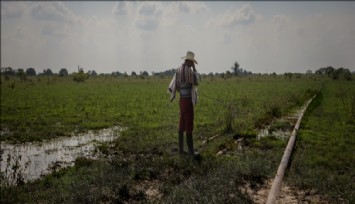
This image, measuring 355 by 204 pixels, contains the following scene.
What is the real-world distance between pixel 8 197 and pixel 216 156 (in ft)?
15.3

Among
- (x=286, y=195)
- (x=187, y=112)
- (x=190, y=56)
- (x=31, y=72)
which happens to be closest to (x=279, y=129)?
(x=187, y=112)

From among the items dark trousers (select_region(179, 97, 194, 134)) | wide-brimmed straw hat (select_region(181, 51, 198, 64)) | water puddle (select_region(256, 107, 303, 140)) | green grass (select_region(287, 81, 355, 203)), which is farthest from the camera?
water puddle (select_region(256, 107, 303, 140))

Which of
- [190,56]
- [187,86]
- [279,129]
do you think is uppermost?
[190,56]

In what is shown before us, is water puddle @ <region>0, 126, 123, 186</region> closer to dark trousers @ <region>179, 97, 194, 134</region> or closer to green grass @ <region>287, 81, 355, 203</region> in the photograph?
dark trousers @ <region>179, 97, 194, 134</region>

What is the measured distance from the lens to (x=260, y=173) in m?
6.67

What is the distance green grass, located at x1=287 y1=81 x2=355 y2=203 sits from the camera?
19.6 ft

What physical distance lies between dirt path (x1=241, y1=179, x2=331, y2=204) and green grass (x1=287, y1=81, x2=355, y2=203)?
22cm

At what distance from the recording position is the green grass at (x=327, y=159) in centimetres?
596

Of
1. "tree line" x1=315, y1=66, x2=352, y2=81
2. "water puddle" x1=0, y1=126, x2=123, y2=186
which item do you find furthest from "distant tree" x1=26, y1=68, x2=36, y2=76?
"water puddle" x1=0, y1=126, x2=123, y2=186

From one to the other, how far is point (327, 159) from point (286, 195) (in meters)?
2.79

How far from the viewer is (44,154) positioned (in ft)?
31.4

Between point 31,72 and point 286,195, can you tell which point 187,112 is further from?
point 31,72

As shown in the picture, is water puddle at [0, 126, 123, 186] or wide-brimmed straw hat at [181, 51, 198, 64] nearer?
water puddle at [0, 126, 123, 186]

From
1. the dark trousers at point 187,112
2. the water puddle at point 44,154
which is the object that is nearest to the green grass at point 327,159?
the dark trousers at point 187,112
